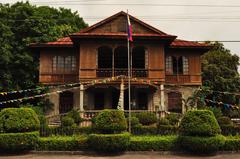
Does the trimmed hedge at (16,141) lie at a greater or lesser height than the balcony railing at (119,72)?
lesser

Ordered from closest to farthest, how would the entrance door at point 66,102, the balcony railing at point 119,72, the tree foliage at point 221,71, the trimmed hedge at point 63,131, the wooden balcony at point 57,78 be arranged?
the trimmed hedge at point 63,131
the balcony railing at point 119,72
the wooden balcony at point 57,78
the entrance door at point 66,102
the tree foliage at point 221,71

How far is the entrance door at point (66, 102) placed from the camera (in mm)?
32156

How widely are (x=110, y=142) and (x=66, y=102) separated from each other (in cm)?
1331

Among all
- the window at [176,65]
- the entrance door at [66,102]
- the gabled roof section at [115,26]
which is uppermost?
the gabled roof section at [115,26]

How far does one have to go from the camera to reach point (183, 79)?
31984 millimetres

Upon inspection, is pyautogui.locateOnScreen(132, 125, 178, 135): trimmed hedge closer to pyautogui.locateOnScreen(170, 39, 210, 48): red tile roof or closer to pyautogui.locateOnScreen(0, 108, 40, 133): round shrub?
pyautogui.locateOnScreen(0, 108, 40, 133): round shrub

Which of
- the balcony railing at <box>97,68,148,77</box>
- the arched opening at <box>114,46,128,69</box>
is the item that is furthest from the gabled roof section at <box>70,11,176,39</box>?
the balcony railing at <box>97,68,148,77</box>

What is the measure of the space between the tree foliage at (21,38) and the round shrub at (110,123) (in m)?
16.1

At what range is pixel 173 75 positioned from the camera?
32.1m

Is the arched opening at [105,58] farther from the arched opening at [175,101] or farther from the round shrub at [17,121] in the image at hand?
the round shrub at [17,121]

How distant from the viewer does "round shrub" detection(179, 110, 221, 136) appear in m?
19.9

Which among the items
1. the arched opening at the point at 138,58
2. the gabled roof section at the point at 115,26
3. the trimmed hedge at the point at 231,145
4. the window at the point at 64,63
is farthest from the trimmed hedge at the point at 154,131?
the window at the point at 64,63

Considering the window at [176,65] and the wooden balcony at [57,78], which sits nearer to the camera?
the wooden balcony at [57,78]

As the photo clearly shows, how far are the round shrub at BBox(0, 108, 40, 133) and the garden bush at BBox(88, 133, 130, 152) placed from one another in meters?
3.75
